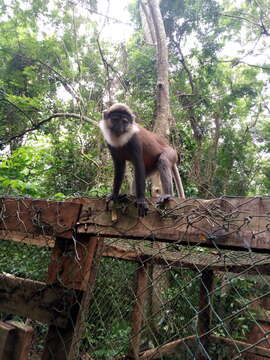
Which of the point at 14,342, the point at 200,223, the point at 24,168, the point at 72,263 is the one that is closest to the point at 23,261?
the point at 24,168

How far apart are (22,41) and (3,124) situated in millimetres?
2783

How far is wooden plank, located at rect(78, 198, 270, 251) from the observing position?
1223mm

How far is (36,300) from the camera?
1.74 m

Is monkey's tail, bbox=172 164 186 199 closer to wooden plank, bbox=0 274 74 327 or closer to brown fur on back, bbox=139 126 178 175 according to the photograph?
brown fur on back, bbox=139 126 178 175

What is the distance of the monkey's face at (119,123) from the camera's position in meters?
3.44

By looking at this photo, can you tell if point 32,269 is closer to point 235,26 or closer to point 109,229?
point 109,229

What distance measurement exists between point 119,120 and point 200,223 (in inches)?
93.6

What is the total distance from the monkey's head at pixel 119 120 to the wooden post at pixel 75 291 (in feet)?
6.14

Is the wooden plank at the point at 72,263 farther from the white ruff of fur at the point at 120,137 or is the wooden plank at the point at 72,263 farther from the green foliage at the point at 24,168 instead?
the green foliage at the point at 24,168

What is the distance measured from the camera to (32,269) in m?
4.27

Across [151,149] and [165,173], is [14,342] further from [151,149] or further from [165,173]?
[151,149]

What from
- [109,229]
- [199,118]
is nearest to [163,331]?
[109,229]

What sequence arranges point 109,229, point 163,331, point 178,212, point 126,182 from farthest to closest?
1. point 126,182
2. point 163,331
3. point 109,229
4. point 178,212

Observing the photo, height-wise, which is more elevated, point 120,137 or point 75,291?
point 120,137
